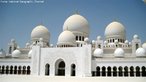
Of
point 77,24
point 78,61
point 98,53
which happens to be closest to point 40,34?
point 77,24

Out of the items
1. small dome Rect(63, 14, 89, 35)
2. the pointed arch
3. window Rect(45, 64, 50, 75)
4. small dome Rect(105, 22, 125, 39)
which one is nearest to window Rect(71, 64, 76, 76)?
the pointed arch

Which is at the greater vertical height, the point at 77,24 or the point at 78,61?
the point at 77,24

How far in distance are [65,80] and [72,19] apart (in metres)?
6.12

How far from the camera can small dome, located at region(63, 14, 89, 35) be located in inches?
499

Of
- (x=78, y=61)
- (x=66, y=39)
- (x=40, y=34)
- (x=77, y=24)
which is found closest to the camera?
(x=78, y=61)

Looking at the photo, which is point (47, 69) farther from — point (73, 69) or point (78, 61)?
point (78, 61)

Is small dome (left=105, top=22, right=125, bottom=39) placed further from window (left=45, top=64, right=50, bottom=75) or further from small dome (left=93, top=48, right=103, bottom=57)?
window (left=45, top=64, right=50, bottom=75)

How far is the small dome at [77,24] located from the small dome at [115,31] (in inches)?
54.2

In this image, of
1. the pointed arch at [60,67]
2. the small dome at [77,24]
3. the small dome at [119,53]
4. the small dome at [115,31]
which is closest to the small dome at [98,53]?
the small dome at [119,53]

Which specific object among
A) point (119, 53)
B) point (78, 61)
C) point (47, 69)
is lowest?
point (47, 69)

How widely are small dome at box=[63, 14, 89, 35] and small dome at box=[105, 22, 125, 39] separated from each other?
1.38 m

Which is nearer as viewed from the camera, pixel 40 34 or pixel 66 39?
pixel 66 39

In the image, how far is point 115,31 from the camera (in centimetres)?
1323

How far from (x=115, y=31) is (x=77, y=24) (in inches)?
91.0
